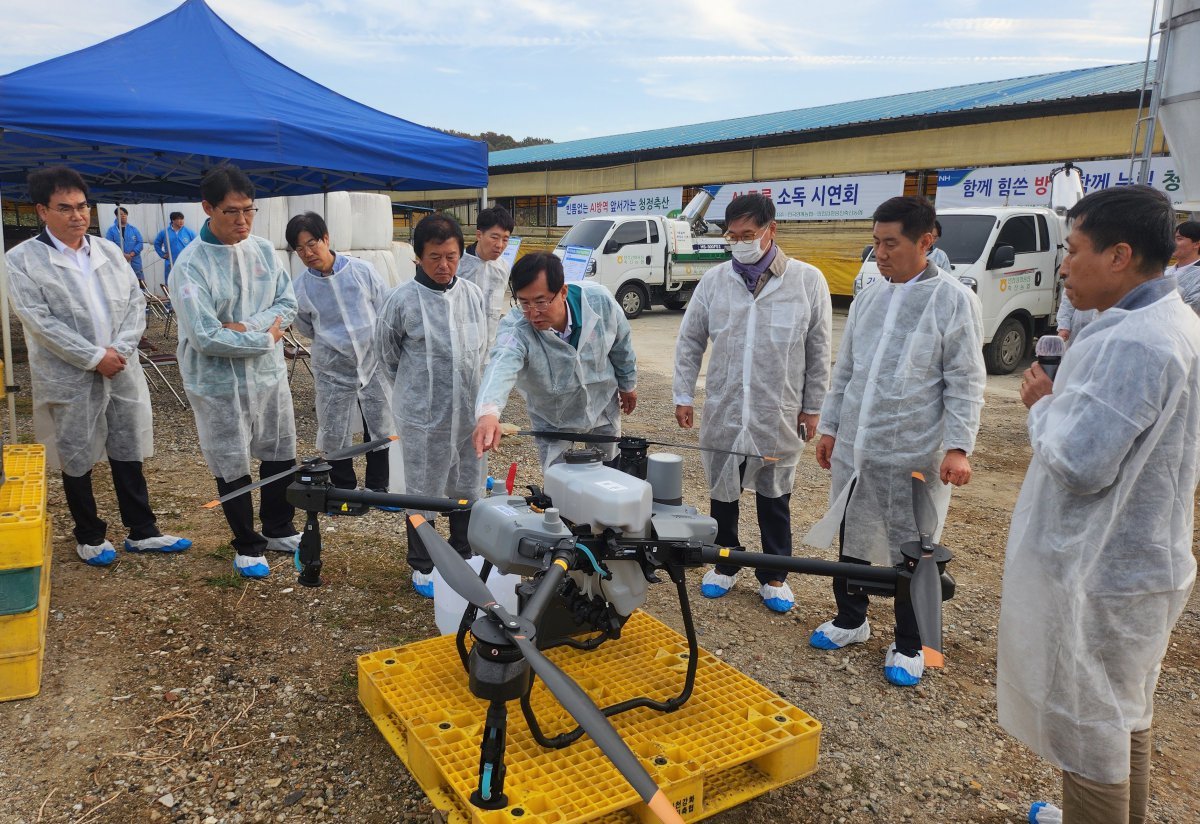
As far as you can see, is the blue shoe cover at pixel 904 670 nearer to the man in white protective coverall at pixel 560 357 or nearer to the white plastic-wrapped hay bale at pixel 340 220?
the man in white protective coverall at pixel 560 357

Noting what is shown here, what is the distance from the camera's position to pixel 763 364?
342 cm

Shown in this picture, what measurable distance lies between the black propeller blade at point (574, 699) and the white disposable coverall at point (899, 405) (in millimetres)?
1751

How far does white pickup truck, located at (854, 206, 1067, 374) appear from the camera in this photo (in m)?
8.73

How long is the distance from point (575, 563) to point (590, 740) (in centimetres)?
68

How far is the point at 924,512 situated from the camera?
9.42ft

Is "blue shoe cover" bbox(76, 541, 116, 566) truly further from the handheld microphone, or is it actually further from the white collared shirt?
the handheld microphone

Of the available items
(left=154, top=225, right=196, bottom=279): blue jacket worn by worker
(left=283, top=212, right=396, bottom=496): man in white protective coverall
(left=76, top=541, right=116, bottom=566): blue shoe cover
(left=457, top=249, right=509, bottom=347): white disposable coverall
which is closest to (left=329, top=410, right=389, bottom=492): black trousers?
(left=283, top=212, right=396, bottom=496): man in white protective coverall

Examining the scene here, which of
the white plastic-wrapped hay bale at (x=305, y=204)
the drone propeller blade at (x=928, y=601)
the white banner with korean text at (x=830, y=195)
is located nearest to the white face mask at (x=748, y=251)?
the drone propeller blade at (x=928, y=601)

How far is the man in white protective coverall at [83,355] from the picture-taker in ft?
11.3

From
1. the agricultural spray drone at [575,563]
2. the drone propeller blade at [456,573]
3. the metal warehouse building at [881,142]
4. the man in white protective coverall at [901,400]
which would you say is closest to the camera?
the agricultural spray drone at [575,563]

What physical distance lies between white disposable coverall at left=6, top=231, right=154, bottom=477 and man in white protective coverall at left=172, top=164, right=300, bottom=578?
371mm

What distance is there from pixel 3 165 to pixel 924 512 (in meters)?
8.17

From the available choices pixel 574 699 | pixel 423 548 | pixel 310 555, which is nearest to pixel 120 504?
pixel 423 548

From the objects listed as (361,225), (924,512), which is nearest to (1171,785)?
(924,512)
